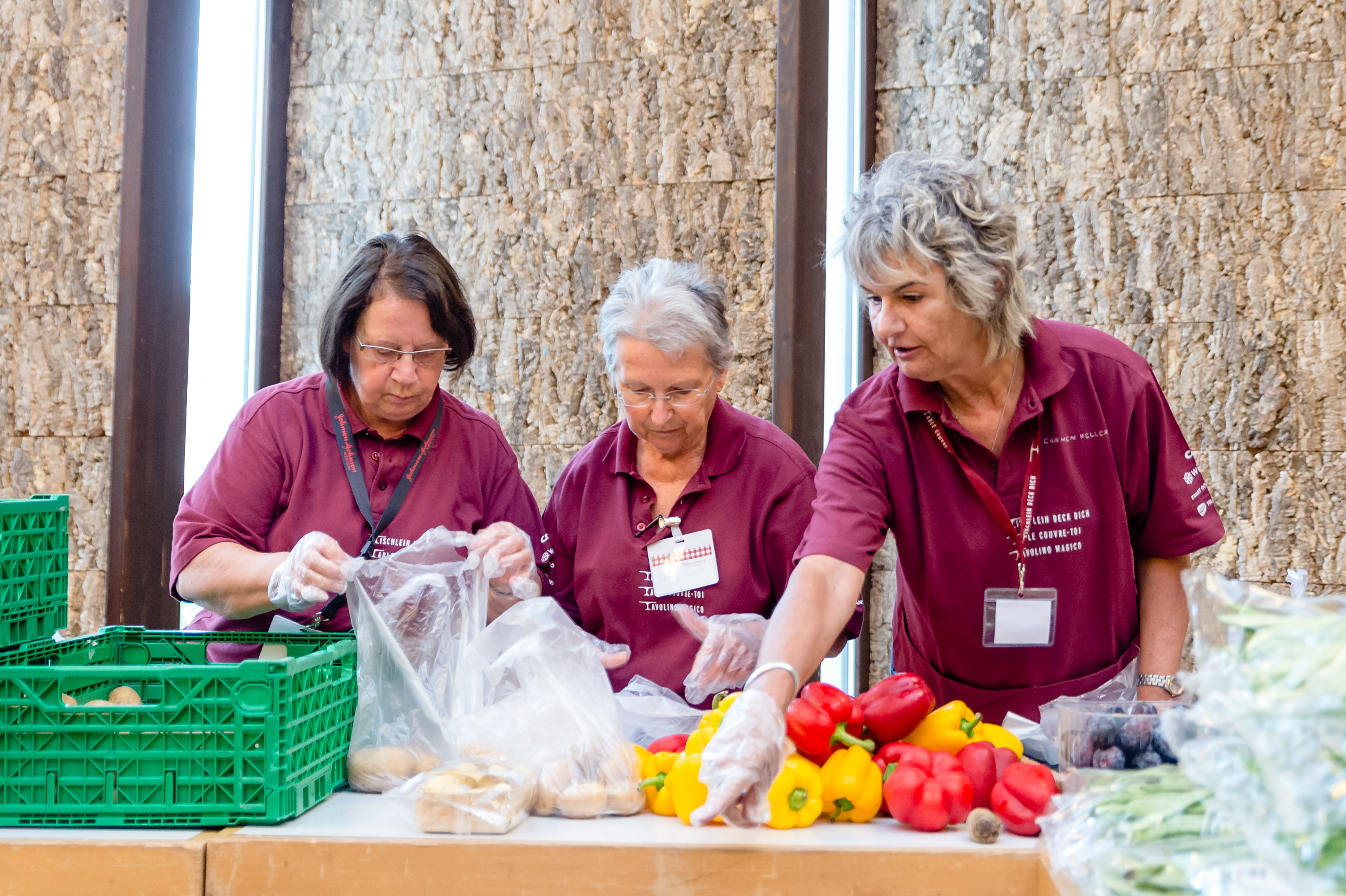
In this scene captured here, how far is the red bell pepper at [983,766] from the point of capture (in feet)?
4.74

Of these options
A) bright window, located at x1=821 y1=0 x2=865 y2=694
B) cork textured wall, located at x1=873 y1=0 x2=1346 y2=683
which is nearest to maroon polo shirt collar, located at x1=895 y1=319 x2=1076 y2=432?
bright window, located at x1=821 y1=0 x2=865 y2=694

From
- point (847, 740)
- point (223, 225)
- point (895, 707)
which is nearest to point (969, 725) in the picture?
point (895, 707)

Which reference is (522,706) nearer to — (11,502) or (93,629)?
(11,502)

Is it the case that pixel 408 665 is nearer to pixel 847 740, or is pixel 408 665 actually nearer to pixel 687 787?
pixel 687 787

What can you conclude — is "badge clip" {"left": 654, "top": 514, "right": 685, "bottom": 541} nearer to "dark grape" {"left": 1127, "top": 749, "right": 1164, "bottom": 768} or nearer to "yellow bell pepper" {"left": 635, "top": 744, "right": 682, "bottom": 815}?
"yellow bell pepper" {"left": 635, "top": 744, "right": 682, "bottom": 815}

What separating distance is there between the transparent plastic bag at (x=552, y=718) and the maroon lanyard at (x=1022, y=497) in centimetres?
81

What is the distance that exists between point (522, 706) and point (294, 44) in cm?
320

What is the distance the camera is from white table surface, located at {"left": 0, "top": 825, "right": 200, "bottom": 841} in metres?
1.33

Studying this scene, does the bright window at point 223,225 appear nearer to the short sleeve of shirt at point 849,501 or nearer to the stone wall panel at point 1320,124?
the short sleeve of shirt at point 849,501

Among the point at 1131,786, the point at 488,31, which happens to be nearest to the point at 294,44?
the point at 488,31

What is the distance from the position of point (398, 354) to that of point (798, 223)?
161cm

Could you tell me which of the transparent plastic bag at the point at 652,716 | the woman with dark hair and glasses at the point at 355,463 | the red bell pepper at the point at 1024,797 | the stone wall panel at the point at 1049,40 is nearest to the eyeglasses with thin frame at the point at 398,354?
the woman with dark hair and glasses at the point at 355,463

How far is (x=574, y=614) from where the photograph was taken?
239cm

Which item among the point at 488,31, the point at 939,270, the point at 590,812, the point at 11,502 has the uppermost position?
the point at 488,31
